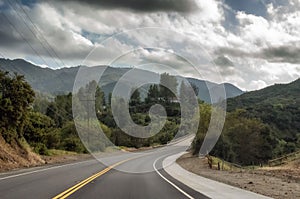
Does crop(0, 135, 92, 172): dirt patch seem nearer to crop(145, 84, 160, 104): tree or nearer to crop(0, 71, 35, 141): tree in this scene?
crop(0, 71, 35, 141): tree

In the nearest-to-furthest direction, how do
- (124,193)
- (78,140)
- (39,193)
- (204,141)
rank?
1. (39,193)
2. (124,193)
3. (204,141)
4. (78,140)

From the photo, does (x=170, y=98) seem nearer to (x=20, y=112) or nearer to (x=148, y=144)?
(x=148, y=144)

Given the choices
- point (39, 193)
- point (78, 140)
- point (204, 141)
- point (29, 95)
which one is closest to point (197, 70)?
point (29, 95)

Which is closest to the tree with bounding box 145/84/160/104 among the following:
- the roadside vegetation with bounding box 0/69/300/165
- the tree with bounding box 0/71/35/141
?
the roadside vegetation with bounding box 0/69/300/165

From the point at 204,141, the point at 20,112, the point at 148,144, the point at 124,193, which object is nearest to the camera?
the point at 124,193

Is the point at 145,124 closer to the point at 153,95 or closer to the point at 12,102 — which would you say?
the point at 12,102

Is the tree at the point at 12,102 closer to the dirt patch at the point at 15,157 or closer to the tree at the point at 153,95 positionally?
the dirt patch at the point at 15,157

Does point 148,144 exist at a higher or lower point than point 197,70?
lower

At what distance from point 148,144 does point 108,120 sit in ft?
62.4

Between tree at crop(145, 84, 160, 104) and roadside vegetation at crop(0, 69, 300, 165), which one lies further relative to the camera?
tree at crop(145, 84, 160, 104)

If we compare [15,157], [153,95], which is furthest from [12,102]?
[153,95]

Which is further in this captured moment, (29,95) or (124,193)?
(29,95)

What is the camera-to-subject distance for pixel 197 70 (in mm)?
31688

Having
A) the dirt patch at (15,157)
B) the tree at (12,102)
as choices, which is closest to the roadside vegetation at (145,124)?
the tree at (12,102)
